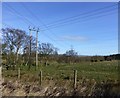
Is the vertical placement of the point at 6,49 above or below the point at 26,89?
above

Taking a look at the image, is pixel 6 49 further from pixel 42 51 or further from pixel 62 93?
pixel 62 93

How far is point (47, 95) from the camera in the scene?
32.2ft

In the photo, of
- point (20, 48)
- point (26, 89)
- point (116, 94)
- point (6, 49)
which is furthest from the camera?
point (20, 48)

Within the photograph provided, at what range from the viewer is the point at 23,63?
58250 mm

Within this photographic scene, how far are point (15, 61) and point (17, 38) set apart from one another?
13905 millimetres

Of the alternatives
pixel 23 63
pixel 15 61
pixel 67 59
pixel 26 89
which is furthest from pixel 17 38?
pixel 26 89

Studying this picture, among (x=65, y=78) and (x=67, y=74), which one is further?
(x=67, y=74)

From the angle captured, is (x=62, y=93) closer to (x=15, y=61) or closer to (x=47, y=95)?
(x=47, y=95)

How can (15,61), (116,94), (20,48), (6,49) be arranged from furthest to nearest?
(20,48), (6,49), (15,61), (116,94)

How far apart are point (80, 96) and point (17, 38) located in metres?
53.9

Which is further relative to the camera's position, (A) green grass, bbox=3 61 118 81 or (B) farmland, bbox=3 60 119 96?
(A) green grass, bbox=3 61 118 81

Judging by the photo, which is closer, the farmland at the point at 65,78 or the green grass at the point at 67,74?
the farmland at the point at 65,78

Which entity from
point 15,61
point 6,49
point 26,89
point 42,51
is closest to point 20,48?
point 6,49

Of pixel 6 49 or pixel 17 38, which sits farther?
pixel 17 38
